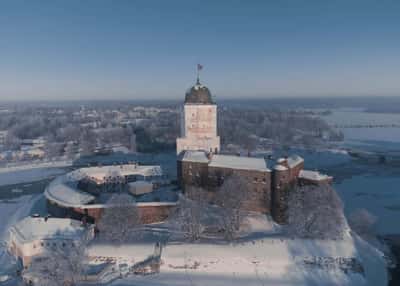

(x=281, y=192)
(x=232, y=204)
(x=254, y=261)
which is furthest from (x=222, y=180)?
(x=254, y=261)

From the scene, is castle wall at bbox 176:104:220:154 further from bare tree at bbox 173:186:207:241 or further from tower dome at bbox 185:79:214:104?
bare tree at bbox 173:186:207:241

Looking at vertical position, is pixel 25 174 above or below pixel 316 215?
Answer: below

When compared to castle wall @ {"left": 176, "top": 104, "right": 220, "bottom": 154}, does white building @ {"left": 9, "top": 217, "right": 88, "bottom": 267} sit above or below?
below

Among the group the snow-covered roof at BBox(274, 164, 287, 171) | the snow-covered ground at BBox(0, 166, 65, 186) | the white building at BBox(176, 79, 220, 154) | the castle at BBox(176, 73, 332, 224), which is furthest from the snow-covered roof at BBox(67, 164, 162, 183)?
the snow-covered ground at BBox(0, 166, 65, 186)

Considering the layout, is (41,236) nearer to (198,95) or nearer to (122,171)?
(122,171)

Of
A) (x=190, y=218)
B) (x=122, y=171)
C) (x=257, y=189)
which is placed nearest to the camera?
(x=190, y=218)

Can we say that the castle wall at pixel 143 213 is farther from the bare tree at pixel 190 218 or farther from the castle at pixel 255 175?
the castle at pixel 255 175

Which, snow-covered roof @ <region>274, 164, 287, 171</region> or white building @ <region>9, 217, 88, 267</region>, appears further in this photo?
snow-covered roof @ <region>274, 164, 287, 171</region>
